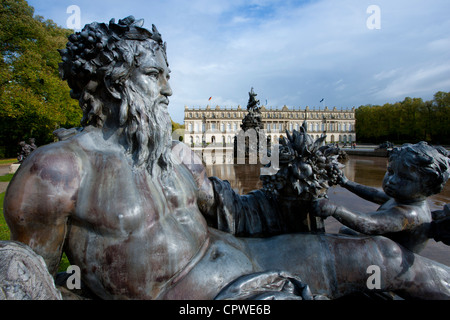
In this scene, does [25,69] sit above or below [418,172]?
above

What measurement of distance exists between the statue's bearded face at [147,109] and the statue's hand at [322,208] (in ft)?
3.09

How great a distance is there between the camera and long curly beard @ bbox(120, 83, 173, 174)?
1484 millimetres

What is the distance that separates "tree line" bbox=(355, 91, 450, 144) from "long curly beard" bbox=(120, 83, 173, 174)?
5202 cm

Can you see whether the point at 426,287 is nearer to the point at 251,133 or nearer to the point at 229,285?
the point at 229,285

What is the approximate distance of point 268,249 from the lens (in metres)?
1.63

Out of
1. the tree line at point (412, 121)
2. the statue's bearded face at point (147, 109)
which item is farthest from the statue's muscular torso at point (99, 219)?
the tree line at point (412, 121)

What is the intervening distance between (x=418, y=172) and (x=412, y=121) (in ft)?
189

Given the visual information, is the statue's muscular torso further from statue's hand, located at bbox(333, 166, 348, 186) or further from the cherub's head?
the cherub's head

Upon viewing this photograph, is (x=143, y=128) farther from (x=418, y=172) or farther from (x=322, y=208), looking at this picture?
(x=418, y=172)

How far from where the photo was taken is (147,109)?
153 cm

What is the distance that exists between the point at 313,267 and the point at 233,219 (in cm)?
59

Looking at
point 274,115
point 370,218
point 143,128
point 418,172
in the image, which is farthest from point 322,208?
point 274,115
